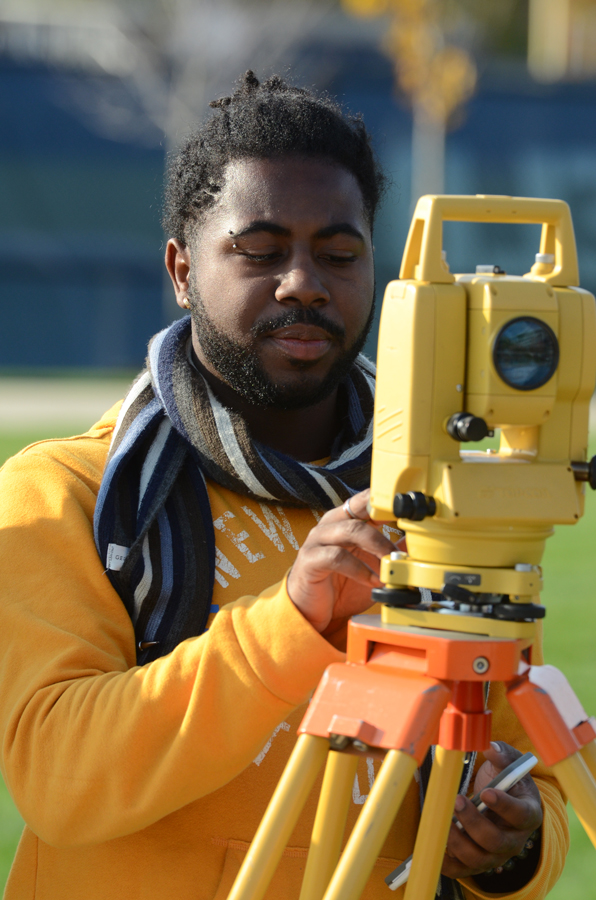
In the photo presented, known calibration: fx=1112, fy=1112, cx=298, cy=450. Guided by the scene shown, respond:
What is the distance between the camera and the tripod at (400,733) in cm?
142

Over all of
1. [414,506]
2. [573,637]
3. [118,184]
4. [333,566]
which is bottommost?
[573,637]

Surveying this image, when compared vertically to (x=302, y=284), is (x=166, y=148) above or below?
above

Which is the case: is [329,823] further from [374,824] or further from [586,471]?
[586,471]

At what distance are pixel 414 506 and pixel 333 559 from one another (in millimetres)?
168

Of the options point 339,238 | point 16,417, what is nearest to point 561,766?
point 339,238

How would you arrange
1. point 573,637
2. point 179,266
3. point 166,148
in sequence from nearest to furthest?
point 179,266
point 573,637
point 166,148

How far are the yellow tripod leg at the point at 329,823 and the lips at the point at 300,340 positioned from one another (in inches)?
29.7

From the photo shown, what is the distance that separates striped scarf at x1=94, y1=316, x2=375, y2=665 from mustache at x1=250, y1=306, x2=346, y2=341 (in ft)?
0.60

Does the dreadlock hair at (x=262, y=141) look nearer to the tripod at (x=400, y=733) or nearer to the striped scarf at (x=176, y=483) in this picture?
the striped scarf at (x=176, y=483)

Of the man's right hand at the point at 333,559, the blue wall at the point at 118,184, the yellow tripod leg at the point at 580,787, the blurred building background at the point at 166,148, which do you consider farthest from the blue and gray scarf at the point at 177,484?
the blue wall at the point at 118,184

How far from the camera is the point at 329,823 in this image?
4.99ft

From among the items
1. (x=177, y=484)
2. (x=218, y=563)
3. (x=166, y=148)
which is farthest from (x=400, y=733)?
(x=166, y=148)

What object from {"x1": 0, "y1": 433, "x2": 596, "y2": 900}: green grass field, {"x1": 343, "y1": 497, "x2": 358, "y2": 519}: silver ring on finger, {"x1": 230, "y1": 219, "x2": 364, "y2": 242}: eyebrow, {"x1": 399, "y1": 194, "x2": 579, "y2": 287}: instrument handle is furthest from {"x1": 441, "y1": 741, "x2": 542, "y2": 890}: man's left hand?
{"x1": 0, "y1": 433, "x2": 596, "y2": 900}: green grass field

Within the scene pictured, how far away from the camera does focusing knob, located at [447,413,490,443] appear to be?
1.42m
